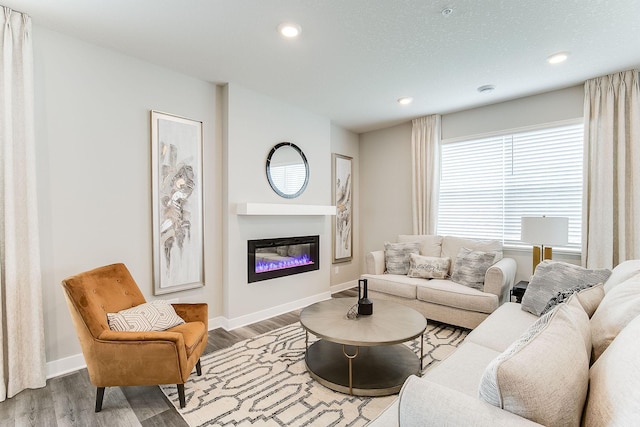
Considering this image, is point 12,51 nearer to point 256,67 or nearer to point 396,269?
point 256,67

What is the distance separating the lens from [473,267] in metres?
3.30

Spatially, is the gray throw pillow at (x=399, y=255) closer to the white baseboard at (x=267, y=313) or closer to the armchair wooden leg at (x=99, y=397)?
the white baseboard at (x=267, y=313)

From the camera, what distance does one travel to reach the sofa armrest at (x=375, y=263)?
393cm

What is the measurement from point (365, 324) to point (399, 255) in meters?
1.86

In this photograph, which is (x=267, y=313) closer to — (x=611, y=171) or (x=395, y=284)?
(x=395, y=284)

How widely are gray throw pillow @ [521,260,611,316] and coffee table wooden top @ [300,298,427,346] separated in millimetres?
905

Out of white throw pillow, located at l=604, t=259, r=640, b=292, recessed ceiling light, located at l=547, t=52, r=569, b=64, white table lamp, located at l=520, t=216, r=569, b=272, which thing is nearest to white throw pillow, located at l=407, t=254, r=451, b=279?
white table lamp, located at l=520, t=216, r=569, b=272

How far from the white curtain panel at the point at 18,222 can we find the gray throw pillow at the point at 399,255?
3.45 m

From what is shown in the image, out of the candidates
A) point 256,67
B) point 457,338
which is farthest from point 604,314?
point 256,67

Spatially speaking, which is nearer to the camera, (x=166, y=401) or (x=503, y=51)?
(x=166, y=401)

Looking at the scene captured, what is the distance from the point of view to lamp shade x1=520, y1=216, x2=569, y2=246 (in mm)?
2912

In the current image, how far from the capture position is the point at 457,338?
304cm

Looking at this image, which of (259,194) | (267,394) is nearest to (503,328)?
(267,394)

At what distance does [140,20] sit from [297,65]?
130 cm
